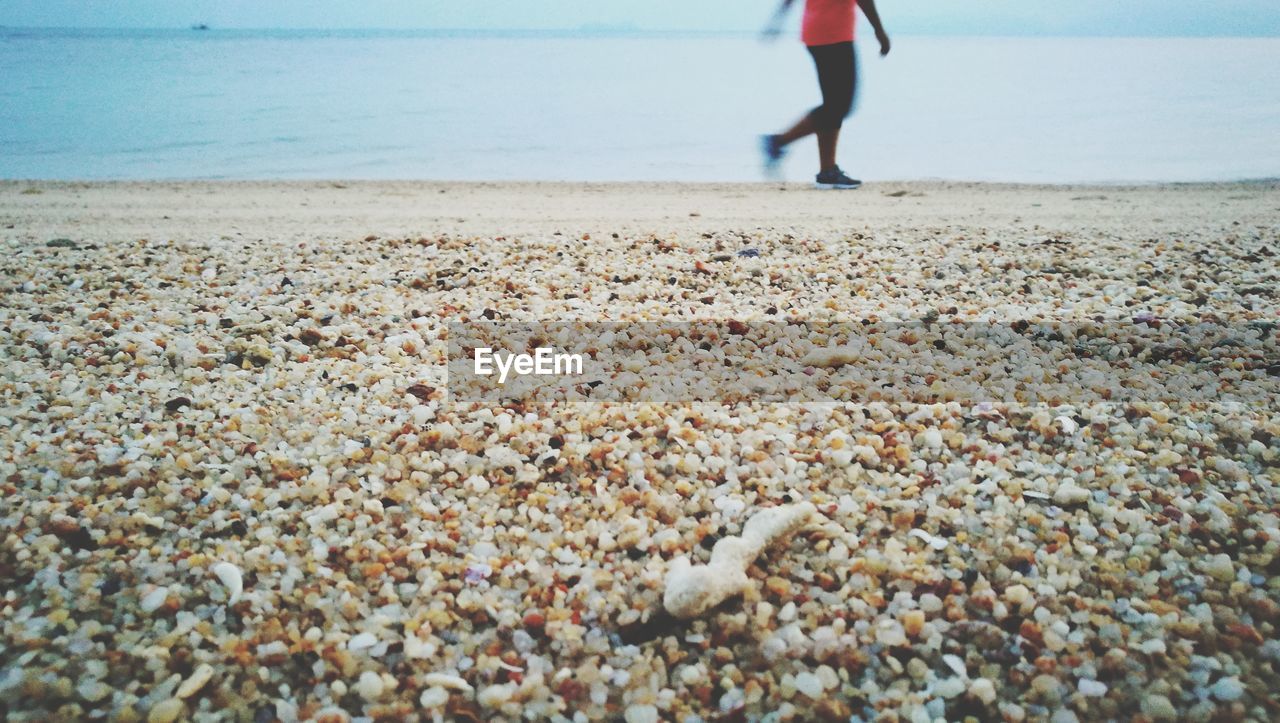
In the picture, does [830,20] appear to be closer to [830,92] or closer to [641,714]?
[830,92]

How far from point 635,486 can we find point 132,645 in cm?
131

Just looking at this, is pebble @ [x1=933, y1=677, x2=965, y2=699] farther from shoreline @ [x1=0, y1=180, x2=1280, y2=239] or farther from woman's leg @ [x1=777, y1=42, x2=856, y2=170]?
woman's leg @ [x1=777, y1=42, x2=856, y2=170]

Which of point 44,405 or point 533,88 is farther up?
point 533,88

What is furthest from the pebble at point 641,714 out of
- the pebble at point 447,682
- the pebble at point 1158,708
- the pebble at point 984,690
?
the pebble at point 1158,708

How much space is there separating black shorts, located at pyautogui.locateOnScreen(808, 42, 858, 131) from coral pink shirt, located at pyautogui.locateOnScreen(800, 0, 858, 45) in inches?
2.7

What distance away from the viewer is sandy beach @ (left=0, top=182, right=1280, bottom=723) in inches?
65.7

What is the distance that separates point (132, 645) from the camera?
5.71ft

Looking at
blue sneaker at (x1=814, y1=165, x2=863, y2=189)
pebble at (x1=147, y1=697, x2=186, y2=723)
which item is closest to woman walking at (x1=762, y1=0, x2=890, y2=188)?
blue sneaker at (x1=814, y1=165, x2=863, y2=189)

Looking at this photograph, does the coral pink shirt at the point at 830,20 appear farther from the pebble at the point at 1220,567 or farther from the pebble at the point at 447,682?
the pebble at the point at 447,682

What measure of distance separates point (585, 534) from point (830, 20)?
6325 millimetres

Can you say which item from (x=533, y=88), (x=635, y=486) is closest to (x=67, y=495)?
(x=635, y=486)

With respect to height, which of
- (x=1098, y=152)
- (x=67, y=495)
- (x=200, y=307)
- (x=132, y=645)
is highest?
(x=1098, y=152)

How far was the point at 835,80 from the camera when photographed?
7258 mm

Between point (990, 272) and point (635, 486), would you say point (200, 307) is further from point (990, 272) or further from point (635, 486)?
point (990, 272)
